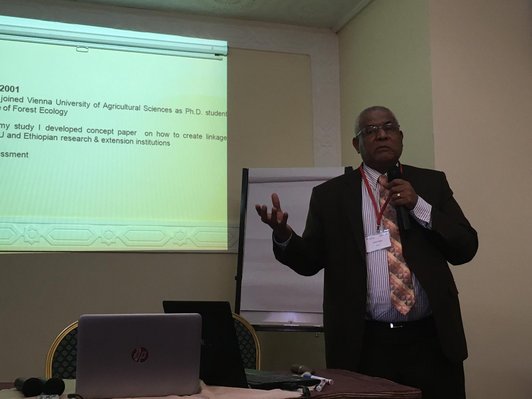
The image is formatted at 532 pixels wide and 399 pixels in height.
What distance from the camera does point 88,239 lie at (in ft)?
11.1

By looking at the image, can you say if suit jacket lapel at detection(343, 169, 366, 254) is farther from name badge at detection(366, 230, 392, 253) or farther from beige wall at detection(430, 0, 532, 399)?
beige wall at detection(430, 0, 532, 399)

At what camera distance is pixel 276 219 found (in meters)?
1.86

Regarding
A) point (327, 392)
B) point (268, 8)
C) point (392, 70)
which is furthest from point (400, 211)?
point (268, 8)

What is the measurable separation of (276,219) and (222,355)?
539mm

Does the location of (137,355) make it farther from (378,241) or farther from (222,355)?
(378,241)

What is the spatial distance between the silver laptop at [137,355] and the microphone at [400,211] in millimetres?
855

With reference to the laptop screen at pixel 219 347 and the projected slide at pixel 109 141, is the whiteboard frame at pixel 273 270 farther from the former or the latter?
the laptop screen at pixel 219 347

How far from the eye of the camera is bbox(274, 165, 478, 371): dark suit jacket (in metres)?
1.84

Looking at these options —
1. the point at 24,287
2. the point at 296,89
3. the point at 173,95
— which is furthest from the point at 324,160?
the point at 24,287

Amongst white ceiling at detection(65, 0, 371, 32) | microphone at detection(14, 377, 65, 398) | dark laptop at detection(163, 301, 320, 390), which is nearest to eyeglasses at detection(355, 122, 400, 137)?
dark laptop at detection(163, 301, 320, 390)

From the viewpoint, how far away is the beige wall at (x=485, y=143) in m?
2.94

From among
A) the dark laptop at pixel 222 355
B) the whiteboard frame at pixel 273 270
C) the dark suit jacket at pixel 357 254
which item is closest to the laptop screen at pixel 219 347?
the dark laptop at pixel 222 355

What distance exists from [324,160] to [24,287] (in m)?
2.02

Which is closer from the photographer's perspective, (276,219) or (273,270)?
(276,219)
